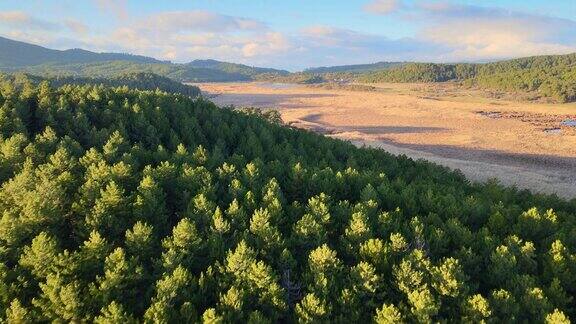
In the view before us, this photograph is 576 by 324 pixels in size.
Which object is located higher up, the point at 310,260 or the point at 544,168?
the point at 310,260

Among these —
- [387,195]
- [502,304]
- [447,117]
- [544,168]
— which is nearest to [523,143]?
[544,168]

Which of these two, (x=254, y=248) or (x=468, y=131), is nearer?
(x=254, y=248)

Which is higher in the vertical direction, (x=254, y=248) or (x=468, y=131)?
(x=254, y=248)

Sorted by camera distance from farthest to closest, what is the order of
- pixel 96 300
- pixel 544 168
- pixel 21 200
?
1. pixel 544 168
2. pixel 21 200
3. pixel 96 300

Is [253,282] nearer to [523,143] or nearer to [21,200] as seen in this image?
[21,200]
